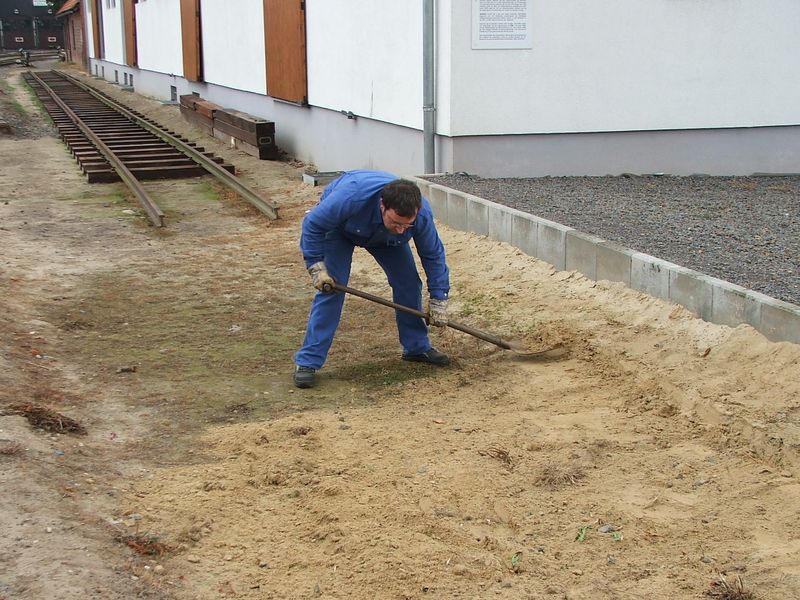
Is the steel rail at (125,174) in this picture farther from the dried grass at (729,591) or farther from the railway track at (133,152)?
the dried grass at (729,591)

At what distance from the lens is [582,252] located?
23.6ft

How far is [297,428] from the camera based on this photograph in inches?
201

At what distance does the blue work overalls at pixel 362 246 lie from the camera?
18.2 ft

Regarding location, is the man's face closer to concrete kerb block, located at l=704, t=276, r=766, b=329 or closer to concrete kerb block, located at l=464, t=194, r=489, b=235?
concrete kerb block, located at l=704, t=276, r=766, b=329

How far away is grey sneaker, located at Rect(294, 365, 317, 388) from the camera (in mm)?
5875

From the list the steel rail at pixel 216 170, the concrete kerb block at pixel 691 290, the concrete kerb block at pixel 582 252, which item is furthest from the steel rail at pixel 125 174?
Result: the concrete kerb block at pixel 691 290

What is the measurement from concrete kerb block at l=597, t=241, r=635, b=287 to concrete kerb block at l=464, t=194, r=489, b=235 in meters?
1.91

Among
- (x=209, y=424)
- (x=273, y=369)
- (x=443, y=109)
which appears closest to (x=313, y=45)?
(x=443, y=109)

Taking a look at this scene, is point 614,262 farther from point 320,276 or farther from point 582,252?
point 320,276

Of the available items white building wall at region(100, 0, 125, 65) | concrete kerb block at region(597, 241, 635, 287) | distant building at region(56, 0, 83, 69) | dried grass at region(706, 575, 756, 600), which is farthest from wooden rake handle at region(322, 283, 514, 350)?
distant building at region(56, 0, 83, 69)

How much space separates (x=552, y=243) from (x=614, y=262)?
3.04 ft

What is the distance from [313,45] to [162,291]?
8.11 metres

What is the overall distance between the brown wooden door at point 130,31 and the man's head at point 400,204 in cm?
3310

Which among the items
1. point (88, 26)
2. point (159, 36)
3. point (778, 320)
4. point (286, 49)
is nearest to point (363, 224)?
point (778, 320)
